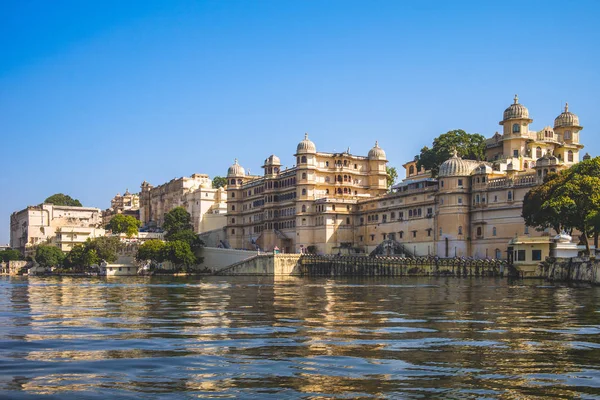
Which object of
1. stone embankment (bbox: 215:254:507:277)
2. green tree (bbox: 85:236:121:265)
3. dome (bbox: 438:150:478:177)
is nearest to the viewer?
stone embankment (bbox: 215:254:507:277)

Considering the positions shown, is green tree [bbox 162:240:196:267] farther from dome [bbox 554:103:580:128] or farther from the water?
the water

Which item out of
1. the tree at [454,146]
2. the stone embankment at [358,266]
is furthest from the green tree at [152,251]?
the tree at [454,146]

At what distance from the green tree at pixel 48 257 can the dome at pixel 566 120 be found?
80377 mm

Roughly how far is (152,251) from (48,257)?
87.5 ft

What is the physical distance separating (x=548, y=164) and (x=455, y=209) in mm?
12194

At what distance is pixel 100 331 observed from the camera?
22.4 metres

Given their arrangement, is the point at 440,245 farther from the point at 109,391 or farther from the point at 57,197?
the point at 57,197

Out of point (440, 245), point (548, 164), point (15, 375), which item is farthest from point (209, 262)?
point (15, 375)

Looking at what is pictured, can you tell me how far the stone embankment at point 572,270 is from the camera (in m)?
50.7

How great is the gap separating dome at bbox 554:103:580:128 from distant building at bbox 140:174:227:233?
59016 mm

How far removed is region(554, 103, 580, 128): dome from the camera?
92.3 metres

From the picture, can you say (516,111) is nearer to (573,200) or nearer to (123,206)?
(573,200)

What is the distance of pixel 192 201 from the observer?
13012 centimetres

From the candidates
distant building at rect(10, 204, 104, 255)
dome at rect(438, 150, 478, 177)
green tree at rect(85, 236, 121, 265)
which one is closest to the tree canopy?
dome at rect(438, 150, 478, 177)
